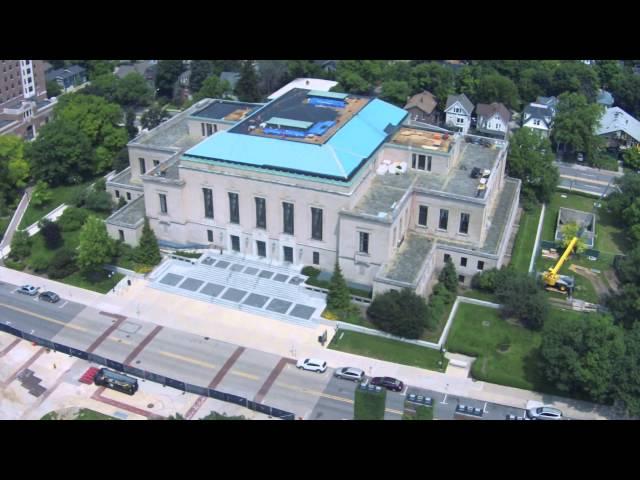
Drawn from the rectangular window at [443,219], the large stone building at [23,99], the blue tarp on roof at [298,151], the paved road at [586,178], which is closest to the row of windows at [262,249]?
the blue tarp on roof at [298,151]

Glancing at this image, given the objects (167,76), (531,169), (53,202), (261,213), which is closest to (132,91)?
(167,76)

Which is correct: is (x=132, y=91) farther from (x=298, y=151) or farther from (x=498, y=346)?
(x=498, y=346)

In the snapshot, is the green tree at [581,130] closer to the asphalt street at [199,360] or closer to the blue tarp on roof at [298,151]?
the blue tarp on roof at [298,151]

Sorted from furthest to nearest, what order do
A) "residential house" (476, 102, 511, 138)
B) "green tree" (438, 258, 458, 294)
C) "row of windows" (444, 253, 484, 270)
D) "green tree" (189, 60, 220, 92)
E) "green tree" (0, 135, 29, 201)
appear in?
"green tree" (189, 60, 220, 92) → "residential house" (476, 102, 511, 138) → "green tree" (0, 135, 29, 201) → "row of windows" (444, 253, 484, 270) → "green tree" (438, 258, 458, 294)

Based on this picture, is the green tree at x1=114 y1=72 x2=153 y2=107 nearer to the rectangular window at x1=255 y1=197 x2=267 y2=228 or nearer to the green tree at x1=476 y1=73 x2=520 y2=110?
the rectangular window at x1=255 y1=197 x2=267 y2=228

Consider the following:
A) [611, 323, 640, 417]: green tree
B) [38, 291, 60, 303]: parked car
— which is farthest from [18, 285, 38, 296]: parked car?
[611, 323, 640, 417]: green tree

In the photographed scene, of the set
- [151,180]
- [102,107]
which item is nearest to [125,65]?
[102,107]
